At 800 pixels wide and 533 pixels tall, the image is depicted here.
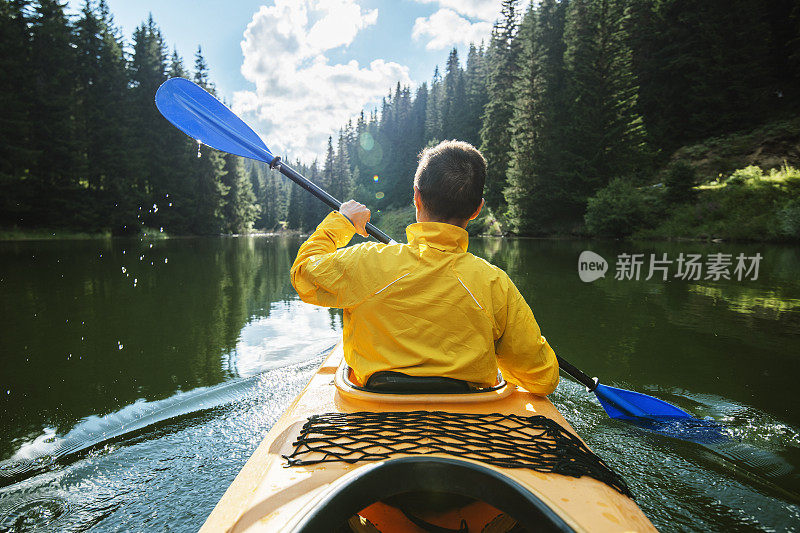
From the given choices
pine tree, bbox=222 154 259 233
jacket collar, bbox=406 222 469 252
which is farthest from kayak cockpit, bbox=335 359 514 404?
pine tree, bbox=222 154 259 233

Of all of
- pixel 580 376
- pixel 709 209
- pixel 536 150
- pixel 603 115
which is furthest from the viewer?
pixel 536 150

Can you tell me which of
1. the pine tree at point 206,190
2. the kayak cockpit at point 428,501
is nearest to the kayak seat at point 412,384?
the kayak cockpit at point 428,501

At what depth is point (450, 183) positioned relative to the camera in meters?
1.80

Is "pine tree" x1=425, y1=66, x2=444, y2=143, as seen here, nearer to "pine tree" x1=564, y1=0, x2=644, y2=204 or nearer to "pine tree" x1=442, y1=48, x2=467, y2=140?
"pine tree" x1=442, y1=48, x2=467, y2=140

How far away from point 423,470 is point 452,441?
0.78ft

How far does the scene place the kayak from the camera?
44.2 inches

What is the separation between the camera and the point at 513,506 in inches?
46.3

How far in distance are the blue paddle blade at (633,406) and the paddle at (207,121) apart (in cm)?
307

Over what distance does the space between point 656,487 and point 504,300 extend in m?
1.80

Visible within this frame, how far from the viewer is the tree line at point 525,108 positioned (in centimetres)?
2280

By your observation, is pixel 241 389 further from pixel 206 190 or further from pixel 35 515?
pixel 206 190

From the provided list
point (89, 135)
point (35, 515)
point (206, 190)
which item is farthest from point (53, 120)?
point (35, 515)

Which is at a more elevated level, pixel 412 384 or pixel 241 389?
pixel 412 384

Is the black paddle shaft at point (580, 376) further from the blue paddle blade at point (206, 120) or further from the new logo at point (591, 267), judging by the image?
the new logo at point (591, 267)
